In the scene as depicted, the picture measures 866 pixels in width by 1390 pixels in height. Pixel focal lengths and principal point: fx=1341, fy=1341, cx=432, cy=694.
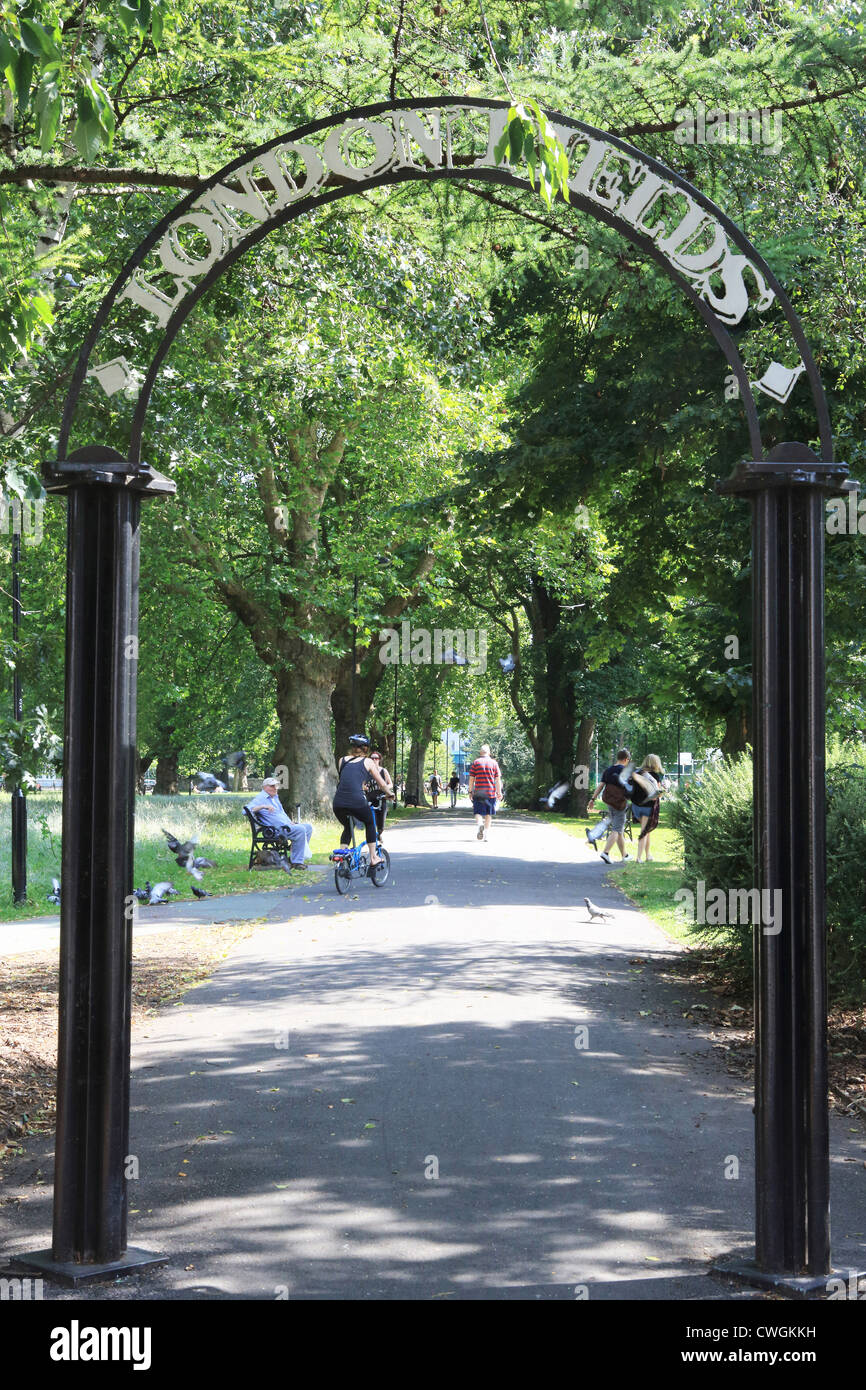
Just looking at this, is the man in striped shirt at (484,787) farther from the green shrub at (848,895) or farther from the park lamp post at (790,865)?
the park lamp post at (790,865)

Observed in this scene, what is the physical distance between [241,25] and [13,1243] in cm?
909

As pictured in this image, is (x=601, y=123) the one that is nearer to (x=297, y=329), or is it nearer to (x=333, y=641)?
(x=297, y=329)

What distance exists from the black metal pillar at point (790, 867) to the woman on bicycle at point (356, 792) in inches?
486

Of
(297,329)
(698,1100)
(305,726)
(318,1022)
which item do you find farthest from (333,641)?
(698,1100)

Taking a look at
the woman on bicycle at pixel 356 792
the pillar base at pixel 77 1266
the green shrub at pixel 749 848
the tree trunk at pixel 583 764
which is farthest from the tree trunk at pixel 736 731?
the tree trunk at pixel 583 764

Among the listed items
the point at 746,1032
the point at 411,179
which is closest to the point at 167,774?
the point at 746,1032

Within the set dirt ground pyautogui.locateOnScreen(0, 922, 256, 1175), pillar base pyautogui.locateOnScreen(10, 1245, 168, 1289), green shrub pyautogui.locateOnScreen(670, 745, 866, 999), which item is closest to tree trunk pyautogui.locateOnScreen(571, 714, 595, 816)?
dirt ground pyautogui.locateOnScreen(0, 922, 256, 1175)

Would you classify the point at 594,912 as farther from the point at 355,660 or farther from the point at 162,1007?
the point at 355,660

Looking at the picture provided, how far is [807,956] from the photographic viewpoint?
16.2 ft

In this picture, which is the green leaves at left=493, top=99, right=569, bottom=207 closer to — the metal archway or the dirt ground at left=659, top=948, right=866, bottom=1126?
the metal archway

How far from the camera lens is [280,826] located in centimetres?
2011

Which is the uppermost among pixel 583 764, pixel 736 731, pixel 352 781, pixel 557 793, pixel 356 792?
pixel 736 731

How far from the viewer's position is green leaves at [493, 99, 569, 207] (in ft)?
15.3

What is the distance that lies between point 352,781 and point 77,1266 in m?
12.8
